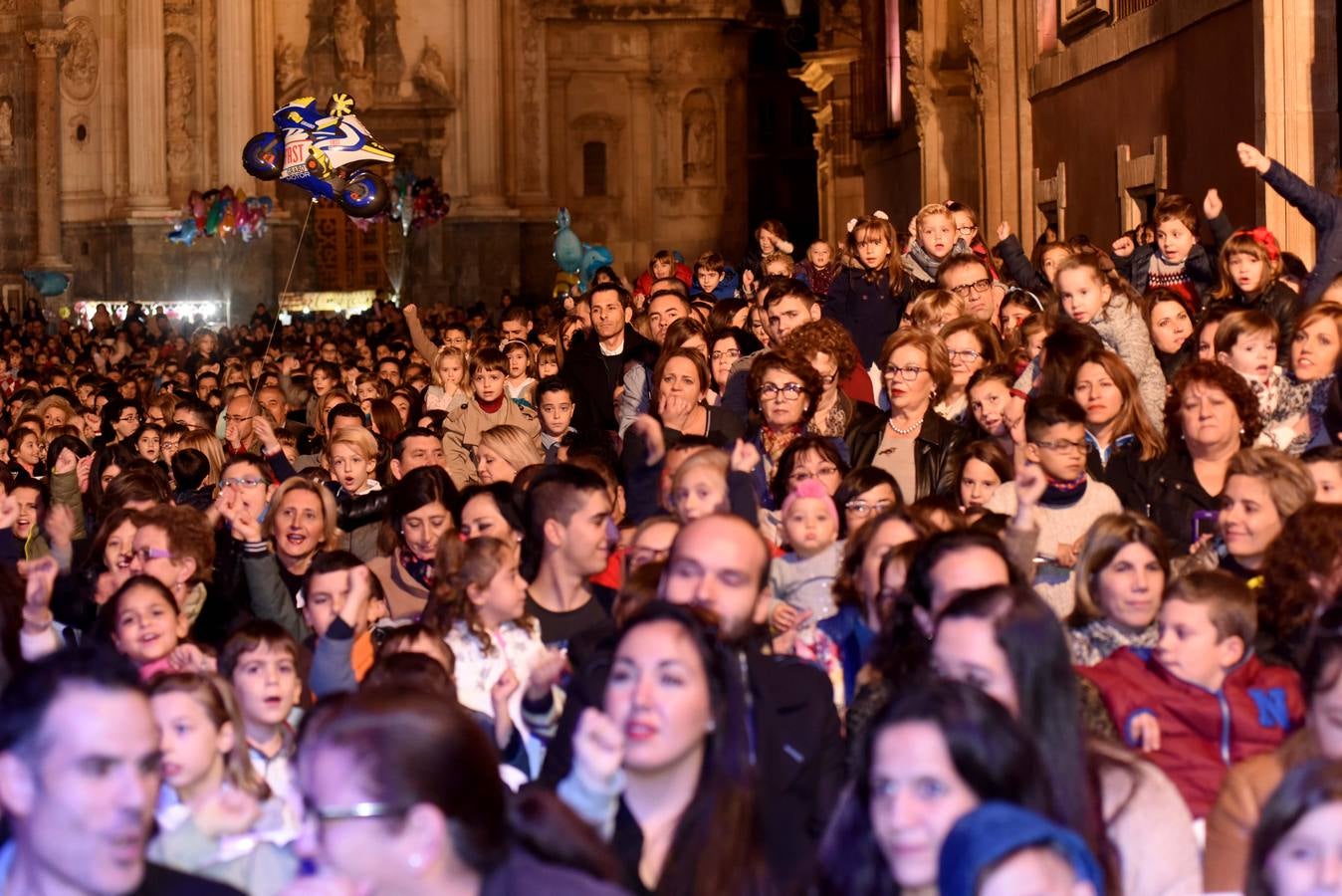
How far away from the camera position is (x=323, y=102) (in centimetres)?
4500

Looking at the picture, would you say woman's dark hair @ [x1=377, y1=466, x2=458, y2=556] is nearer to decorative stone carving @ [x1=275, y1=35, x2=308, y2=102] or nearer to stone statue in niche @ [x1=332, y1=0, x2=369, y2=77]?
stone statue in niche @ [x1=332, y1=0, x2=369, y2=77]

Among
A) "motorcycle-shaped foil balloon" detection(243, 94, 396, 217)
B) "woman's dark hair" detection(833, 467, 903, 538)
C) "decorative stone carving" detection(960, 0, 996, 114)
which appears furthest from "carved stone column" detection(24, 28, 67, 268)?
"woman's dark hair" detection(833, 467, 903, 538)

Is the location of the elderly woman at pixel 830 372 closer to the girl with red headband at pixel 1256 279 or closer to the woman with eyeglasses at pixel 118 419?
the girl with red headband at pixel 1256 279

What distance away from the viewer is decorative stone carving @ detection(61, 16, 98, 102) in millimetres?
45844

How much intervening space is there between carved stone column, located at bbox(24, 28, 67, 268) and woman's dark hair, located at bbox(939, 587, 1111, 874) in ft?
140

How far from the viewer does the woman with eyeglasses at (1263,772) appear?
18.2ft

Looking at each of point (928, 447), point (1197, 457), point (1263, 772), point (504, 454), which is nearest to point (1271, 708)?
point (1263, 772)

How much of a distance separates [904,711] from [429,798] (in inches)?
41.8

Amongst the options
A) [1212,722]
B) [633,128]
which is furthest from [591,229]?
[1212,722]

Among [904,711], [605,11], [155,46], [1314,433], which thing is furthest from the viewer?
[605,11]

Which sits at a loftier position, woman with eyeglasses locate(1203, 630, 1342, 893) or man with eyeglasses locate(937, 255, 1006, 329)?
man with eyeglasses locate(937, 255, 1006, 329)

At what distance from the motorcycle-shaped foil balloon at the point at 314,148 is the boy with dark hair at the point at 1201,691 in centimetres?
1311

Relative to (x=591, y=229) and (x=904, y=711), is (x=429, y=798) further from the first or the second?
(x=591, y=229)

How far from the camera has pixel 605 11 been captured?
158ft
